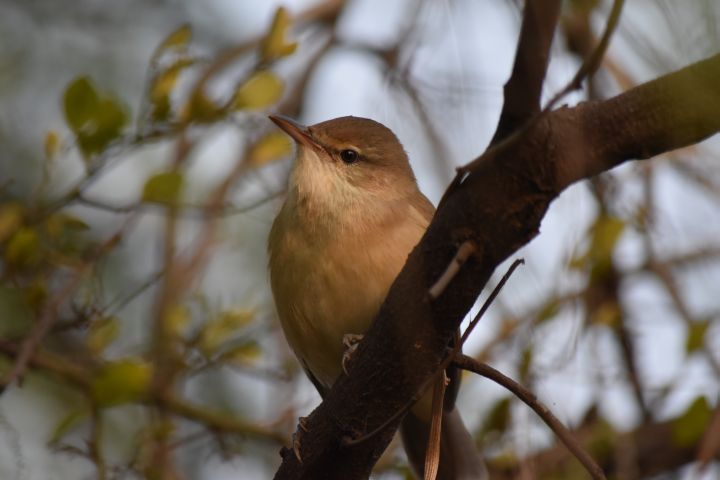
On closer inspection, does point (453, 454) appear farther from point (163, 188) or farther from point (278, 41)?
point (278, 41)

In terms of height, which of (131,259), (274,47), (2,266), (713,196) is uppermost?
(131,259)

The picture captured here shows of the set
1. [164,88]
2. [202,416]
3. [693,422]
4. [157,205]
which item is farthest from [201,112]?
[693,422]

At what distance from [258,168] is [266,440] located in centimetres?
127

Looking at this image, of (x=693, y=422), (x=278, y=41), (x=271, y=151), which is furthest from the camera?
(x=271, y=151)

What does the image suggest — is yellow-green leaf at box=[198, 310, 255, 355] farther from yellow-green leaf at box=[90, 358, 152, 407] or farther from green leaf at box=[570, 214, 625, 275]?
green leaf at box=[570, 214, 625, 275]

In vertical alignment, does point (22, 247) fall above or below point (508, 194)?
above

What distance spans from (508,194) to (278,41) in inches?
76.5

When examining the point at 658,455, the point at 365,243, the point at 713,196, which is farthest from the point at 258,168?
the point at 658,455

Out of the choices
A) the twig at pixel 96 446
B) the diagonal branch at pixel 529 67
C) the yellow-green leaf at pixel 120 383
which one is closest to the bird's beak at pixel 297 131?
the yellow-green leaf at pixel 120 383

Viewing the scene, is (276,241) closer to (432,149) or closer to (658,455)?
(432,149)

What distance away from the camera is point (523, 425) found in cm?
470

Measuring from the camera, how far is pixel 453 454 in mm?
4445

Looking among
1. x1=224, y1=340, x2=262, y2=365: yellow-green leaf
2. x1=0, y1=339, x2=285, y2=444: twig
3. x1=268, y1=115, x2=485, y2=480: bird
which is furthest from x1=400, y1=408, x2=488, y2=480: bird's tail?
x1=224, y1=340, x2=262, y2=365: yellow-green leaf

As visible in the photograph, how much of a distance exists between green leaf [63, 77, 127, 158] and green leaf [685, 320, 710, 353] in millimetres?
2647
